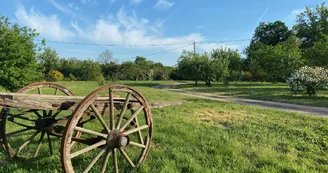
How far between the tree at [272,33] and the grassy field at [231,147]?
1960 inches

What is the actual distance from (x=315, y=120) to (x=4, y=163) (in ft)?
25.8

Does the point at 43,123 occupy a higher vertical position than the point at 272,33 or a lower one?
lower

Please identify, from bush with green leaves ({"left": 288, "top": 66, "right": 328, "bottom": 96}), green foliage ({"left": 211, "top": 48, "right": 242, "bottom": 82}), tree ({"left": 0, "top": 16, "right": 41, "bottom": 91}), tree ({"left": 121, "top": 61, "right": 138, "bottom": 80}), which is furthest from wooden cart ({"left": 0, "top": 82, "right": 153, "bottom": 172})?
tree ({"left": 121, "top": 61, "right": 138, "bottom": 80})

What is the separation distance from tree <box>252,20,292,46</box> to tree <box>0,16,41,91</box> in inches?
1997

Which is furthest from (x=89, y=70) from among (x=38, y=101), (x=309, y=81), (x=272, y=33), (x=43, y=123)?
(x=272, y=33)

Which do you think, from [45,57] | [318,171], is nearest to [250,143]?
[318,171]

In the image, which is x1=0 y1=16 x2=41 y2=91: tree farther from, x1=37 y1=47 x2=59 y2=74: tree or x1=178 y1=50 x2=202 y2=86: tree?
x1=37 y1=47 x2=59 y2=74: tree

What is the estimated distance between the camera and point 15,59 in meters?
8.93

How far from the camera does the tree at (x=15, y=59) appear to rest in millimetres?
8688

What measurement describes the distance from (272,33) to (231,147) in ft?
183

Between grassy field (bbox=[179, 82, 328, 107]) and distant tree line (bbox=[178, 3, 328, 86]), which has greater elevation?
distant tree line (bbox=[178, 3, 328, 86])

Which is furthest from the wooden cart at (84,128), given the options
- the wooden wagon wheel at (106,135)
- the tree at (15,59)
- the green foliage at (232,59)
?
the green foliage at (232,59)

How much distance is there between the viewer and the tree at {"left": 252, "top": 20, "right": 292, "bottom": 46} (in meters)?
50.9

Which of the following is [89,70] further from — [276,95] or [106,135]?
[106,135]
